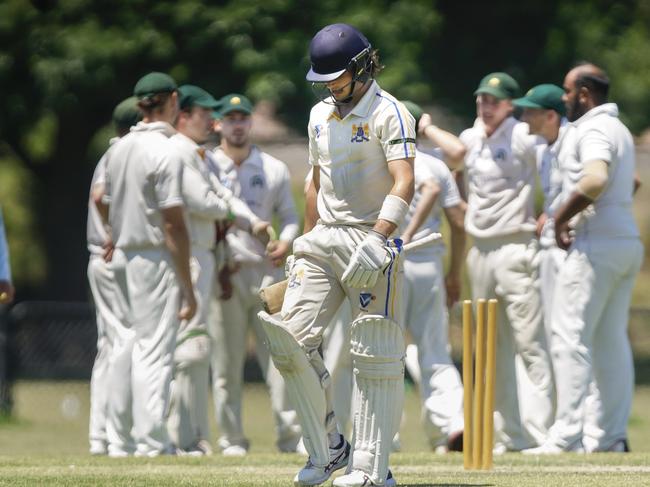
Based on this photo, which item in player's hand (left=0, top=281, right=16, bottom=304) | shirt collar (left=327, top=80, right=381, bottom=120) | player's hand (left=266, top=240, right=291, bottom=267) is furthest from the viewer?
player's hand (left=266, top=240, right=291, bottom=267)

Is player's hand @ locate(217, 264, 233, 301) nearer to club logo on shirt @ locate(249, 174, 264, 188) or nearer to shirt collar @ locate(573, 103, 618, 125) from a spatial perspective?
club logo on shirt @ locate(249, 174, 264, 188)

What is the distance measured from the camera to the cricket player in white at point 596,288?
10453 mm

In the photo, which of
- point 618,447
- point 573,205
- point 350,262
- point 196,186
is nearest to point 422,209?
point 573,205

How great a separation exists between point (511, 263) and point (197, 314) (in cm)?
218

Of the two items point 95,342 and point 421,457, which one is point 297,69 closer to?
point 95,342

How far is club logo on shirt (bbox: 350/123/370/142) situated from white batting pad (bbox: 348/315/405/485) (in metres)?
0.82

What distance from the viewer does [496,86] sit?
11.7 m

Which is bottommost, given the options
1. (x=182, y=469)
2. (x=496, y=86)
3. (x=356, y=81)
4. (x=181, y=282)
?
(x=182, y=469)

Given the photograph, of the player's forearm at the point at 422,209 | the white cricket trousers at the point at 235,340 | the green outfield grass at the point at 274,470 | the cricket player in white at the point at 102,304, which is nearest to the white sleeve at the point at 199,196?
the cricket player in white at the point at 102,304

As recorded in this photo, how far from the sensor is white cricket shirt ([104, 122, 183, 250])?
10.6 metres

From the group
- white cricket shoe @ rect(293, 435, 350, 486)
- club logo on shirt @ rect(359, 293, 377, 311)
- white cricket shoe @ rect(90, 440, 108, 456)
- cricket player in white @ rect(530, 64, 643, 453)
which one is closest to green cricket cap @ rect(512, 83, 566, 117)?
cricket player in white @ rect(530, 64, 643, 453)

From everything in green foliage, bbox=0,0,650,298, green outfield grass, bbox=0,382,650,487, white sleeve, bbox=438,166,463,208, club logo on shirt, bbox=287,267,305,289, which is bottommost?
green outfield grass, bbox=0,382,650,487

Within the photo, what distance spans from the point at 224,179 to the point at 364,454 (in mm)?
4622

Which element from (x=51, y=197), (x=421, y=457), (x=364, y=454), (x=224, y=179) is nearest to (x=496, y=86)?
(x=224, y=179)
